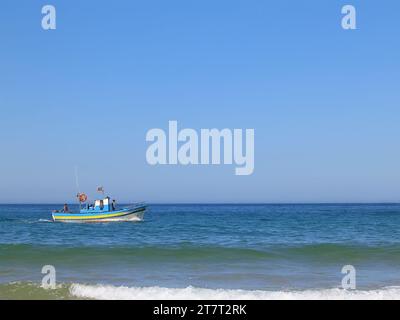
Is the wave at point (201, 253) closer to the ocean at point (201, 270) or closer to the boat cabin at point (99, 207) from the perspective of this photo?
the ocean at point (201, 270)

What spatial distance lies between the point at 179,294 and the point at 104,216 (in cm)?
3271

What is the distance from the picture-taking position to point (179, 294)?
1245cm

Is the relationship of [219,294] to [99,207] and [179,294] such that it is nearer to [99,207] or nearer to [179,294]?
[179,294]

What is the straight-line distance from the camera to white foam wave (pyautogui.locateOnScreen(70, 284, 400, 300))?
12.2 metres

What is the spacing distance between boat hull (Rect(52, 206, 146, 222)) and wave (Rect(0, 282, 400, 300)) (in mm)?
31090

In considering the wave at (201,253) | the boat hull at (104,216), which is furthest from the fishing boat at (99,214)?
the wave at (201,253)

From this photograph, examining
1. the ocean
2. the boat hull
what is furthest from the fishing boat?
the ocean

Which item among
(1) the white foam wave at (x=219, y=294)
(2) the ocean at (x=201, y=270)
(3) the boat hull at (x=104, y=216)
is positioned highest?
(1) the white foam wave at (x=219, y=294)

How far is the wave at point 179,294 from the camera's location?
12.2m

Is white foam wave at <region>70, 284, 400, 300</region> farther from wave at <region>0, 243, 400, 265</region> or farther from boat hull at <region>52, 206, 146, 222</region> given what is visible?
boat hull at <region>52, 206, 146, 222</region>

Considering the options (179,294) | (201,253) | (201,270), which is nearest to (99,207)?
(201,253)

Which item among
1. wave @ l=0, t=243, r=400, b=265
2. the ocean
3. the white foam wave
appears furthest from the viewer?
wave @ l=0, t=243, r=400, b=265
